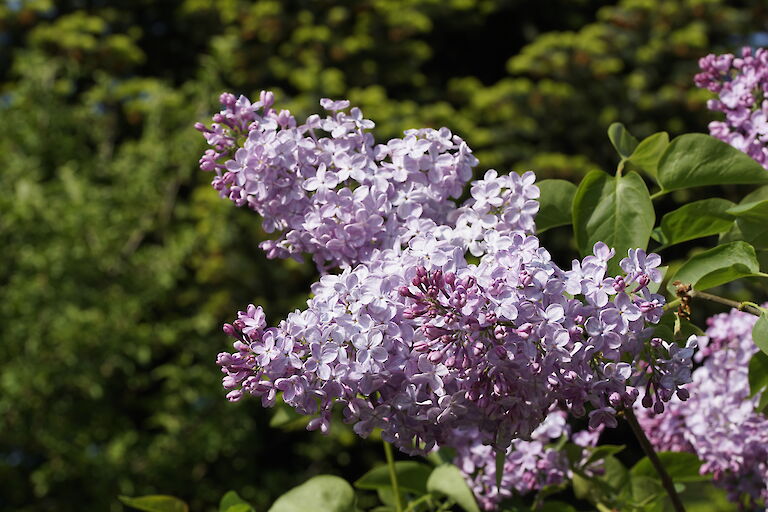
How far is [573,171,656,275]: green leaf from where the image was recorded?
0.88 m

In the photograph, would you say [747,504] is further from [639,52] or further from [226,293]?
[639,52]

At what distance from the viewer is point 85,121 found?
607 cm

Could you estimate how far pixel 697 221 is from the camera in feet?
3.18

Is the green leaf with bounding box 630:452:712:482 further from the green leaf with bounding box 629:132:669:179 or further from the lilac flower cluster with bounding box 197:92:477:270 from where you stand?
the lilac flower cluster with bounding box 197:92:477:270

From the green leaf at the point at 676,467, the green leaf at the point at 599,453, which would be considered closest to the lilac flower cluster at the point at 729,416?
the green leaf at the point at 676,467

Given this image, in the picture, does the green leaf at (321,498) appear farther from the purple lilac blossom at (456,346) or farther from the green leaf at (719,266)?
the green leaf at (719,266)

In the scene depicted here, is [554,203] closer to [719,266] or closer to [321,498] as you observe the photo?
[719,266]

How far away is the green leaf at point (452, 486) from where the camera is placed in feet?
3.53

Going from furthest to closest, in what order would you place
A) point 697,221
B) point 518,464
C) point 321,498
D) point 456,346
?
point 518,464 < point 321,498 < point 697,221 < point 456,346

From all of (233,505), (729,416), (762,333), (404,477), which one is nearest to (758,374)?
(729,416)

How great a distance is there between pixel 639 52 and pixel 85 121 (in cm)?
390

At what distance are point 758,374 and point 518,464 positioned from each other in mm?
327

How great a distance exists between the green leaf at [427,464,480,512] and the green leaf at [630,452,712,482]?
0.93 feet

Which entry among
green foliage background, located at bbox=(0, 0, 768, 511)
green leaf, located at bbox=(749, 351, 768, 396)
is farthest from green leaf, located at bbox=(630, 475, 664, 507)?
green foliage background, located at bbox=(0, 0, 768, 511)
